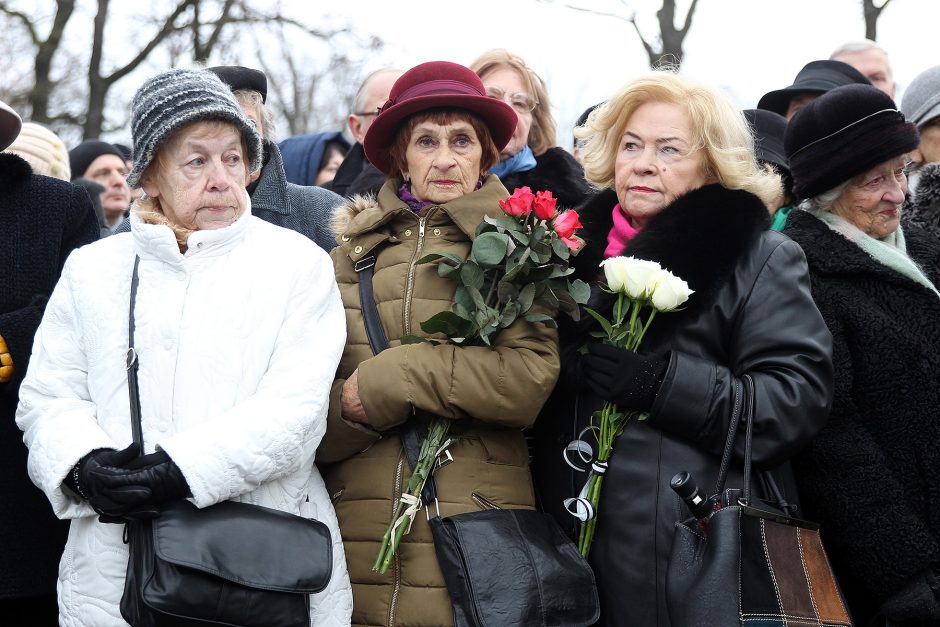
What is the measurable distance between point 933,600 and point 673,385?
1.16 metres

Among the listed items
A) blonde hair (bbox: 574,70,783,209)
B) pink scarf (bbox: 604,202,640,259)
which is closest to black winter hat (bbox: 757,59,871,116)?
blonde hair (bbox: 574,70,783,209)

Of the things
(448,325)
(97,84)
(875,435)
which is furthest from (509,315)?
(97,84)

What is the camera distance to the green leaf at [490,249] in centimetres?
315

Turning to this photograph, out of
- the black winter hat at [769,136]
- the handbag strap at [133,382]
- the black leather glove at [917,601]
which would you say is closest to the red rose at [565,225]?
the handbag strap at [133,382]

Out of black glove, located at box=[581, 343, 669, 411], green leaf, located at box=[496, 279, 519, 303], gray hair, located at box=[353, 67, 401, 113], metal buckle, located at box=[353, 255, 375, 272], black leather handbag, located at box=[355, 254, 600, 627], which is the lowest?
black leather handbag, located at box=[355, 254, 600, 627]

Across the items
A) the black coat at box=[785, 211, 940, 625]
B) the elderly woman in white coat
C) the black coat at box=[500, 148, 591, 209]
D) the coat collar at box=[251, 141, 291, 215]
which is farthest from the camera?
the black coat at box=[500, 148, 591, 209]

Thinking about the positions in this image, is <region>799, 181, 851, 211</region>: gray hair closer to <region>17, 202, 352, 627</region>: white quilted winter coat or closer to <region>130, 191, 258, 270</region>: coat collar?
<region>17, 202, 352, 627</region>: white quilted winter coat

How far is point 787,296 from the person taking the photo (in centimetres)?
320

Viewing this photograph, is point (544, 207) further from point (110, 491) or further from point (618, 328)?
point (110, 491)

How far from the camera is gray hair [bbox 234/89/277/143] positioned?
4438 millimetres

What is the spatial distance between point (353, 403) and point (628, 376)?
81 centimetres

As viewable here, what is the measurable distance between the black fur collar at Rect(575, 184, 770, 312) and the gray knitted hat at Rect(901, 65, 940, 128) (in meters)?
1.84

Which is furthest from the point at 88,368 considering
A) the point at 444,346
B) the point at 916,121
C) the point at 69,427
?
the point at 916,121

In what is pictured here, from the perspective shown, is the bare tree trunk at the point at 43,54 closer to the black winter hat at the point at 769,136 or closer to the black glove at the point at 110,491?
the black winter hat at the point at 769,136
